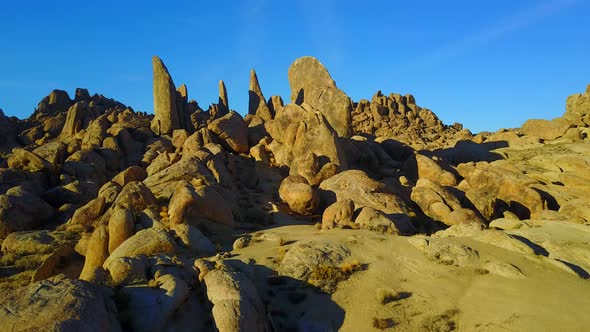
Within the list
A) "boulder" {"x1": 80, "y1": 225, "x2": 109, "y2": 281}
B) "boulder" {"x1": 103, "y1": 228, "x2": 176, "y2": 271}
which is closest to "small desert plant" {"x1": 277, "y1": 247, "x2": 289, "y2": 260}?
"boulder" {"x1": 103, "y1": 228, "x2": 176, "y2": 271}

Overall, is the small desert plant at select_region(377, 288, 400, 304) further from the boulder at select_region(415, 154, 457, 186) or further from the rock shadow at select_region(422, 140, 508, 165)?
the rock shadow at select_region(422, 140, 508, 165)

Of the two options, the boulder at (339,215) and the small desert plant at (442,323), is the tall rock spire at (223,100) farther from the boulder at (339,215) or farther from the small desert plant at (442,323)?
the small desert plant at (442,323)

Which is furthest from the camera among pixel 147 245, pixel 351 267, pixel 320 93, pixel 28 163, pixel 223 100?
pixel 223 100

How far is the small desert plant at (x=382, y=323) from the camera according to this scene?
48.9ft

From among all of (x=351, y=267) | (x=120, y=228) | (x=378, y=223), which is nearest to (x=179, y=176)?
(x=120, y=228)

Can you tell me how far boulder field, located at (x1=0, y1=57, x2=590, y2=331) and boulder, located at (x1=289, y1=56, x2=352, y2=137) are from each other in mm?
390

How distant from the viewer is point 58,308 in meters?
10.3

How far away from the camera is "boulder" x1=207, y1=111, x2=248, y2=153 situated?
166 ft

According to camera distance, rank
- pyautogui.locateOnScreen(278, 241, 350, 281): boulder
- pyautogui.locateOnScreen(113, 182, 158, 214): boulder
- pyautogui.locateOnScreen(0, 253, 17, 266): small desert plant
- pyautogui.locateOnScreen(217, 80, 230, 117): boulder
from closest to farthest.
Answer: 1. pyautogui.locateOnScreen(278, 241, 350, 281): boulder
2. pyautogui.locateOnScreen(0, 253, 17, 266): small desert plant
3. pyautogui.locateOnScreen(113, 182, 158, 214): boulder
4. pyautogui.locateOnScreen(217, 80, 230, 117): boulder

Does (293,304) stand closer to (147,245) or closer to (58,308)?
(147,245)

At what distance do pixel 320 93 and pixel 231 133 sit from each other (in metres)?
18.8

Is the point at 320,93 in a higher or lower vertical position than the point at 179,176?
higher

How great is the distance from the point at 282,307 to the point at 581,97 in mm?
70428

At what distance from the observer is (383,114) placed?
346ft
